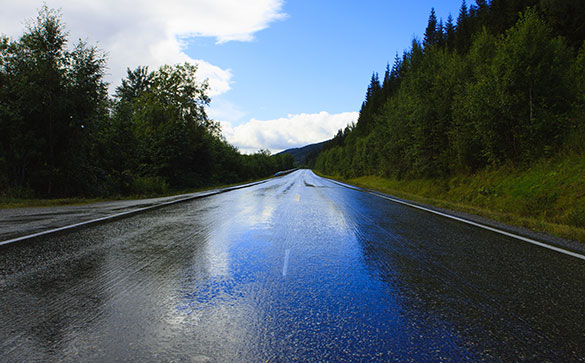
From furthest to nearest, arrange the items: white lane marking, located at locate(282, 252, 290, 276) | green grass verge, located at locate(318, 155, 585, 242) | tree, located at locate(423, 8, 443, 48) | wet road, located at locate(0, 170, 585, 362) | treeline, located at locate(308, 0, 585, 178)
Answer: tree, located at locate(423, 8, 443, 48)
treeline, located at locate(308, 0, 585, 178)
green grass verge, located at locate(318, 155, 585, 242)
white lane marking, located at locate(282, 252, 290, 276)
wet road, located at locate(0, 170, 585, 362)

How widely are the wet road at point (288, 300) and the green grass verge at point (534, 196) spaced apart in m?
3.67

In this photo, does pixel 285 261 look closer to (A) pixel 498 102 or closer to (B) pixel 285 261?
(B) pixel 285 261

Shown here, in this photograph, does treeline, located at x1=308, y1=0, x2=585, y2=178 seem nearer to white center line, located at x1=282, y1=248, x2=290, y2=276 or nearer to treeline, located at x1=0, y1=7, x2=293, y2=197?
white center line, located at x1=282, y1=248, x2=290, y2=276

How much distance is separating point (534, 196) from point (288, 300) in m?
11.3

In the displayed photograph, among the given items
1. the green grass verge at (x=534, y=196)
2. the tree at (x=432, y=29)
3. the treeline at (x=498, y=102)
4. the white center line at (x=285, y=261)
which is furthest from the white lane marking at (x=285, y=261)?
the tree at (x=432, y=29)

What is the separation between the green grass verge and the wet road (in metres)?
3.67

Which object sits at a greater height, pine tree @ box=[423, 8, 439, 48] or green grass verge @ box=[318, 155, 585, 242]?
pine tree @ box=[423, 8, 439, 48]

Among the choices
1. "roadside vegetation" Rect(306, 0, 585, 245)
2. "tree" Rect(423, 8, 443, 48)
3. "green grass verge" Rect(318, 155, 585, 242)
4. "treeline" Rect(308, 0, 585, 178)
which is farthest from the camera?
"tree" Rect(423, 8, 443, 48)

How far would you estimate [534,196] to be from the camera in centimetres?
1095

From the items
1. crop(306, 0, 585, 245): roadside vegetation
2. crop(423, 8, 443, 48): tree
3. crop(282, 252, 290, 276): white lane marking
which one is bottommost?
crop(282, 252, 290, 276): white lane marking

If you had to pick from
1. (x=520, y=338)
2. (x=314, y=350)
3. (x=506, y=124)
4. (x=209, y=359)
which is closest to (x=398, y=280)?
(x=520, y=338)

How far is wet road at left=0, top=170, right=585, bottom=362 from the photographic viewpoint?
2.45m

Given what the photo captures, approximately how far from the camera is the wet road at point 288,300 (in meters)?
2.45

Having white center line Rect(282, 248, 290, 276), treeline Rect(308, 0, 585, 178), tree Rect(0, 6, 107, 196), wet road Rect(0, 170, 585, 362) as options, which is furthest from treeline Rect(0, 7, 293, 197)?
treeline Rect(308, 0, 585, 178)
